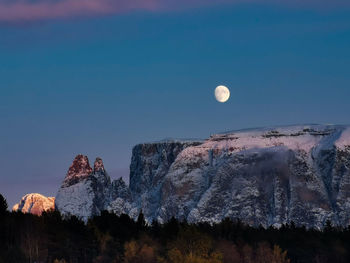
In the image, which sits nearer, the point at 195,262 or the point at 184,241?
the point at 195,262

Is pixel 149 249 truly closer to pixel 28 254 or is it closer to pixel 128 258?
pixel 128 258

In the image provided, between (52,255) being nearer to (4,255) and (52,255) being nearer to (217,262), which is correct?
(4,255)

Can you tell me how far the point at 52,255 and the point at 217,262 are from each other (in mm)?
44434

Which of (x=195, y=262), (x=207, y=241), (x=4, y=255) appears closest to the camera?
(x=195, y=262)

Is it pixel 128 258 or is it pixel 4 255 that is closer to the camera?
pixel 4 255

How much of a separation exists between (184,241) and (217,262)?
15.9 meters

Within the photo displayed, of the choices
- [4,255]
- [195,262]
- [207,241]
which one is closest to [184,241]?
[207,241]

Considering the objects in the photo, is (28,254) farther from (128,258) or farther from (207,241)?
(207,241)

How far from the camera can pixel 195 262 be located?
164625 mm

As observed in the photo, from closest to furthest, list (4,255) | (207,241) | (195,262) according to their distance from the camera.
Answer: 1. (195,262)
2. (4,255)
3. (207,241)

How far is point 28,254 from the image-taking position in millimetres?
184875

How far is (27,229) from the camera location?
19988 centimetres

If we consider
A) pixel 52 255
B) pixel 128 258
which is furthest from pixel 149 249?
pixel 52 255

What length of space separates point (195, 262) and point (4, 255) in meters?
39.5
